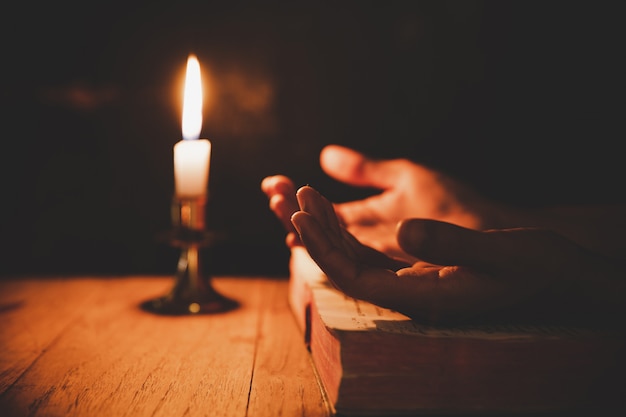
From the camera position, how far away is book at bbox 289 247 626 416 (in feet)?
1.66

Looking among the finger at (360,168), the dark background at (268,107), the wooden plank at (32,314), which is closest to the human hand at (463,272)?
the wooden plank at (32,314)

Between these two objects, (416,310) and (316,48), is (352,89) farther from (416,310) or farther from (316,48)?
(416,310)

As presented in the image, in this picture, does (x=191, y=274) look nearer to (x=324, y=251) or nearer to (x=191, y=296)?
(x=191, y=296)

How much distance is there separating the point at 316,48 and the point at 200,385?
863 millimetres

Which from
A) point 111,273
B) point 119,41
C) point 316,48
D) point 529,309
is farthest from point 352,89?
point 529,309

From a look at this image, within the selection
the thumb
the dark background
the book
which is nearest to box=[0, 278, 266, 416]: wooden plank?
the book

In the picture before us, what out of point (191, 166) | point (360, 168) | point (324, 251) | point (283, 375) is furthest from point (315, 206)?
point (360, 168)

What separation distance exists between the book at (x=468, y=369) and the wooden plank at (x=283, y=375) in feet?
0.09

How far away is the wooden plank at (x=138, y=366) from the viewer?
0.53 metres

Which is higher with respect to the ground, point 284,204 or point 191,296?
point 284,204

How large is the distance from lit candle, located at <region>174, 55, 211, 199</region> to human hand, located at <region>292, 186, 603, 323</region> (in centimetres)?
37

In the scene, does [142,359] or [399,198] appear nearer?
[142,359]

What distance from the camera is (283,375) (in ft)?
2.03

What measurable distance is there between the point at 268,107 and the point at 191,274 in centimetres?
48
